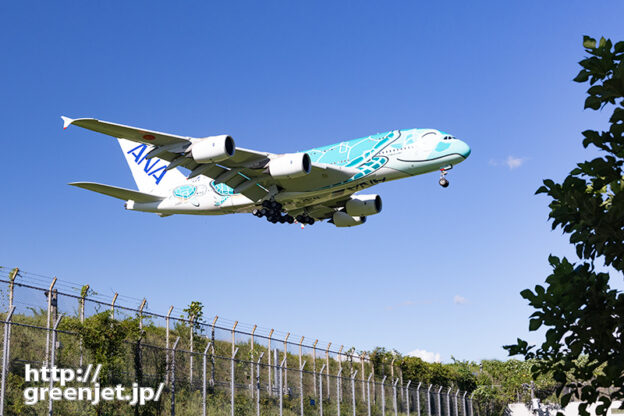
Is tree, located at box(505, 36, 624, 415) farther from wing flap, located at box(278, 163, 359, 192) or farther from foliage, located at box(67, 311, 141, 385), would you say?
wing flap, located at box(278, 163, 359, 192)

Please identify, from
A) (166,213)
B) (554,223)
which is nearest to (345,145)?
(166,213)

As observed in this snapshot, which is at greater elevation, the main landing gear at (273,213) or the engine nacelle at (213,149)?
the engine nacelle at (213,149)

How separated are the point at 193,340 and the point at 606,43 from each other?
21750 millimetres

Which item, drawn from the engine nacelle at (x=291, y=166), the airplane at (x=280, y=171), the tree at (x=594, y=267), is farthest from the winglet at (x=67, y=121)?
the tree at (x=594, y=267)

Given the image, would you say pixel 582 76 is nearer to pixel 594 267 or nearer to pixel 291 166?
pixel 594 267

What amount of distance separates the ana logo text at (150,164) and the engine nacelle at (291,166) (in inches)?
354

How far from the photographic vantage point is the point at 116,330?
730 inches

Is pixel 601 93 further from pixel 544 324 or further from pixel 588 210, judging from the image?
pixel 544 324

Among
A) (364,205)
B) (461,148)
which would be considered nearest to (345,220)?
(364,205)

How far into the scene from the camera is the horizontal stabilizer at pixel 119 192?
31.1 metres

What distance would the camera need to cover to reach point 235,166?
100 ft

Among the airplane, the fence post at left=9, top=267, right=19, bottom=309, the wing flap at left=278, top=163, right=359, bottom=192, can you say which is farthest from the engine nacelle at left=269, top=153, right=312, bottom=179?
the fence post at left=9, top=267, right=19, bottom=309

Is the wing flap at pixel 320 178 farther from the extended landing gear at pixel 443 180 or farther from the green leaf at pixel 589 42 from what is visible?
the green leaf at pixel 589 42

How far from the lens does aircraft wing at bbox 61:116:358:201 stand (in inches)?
1059
